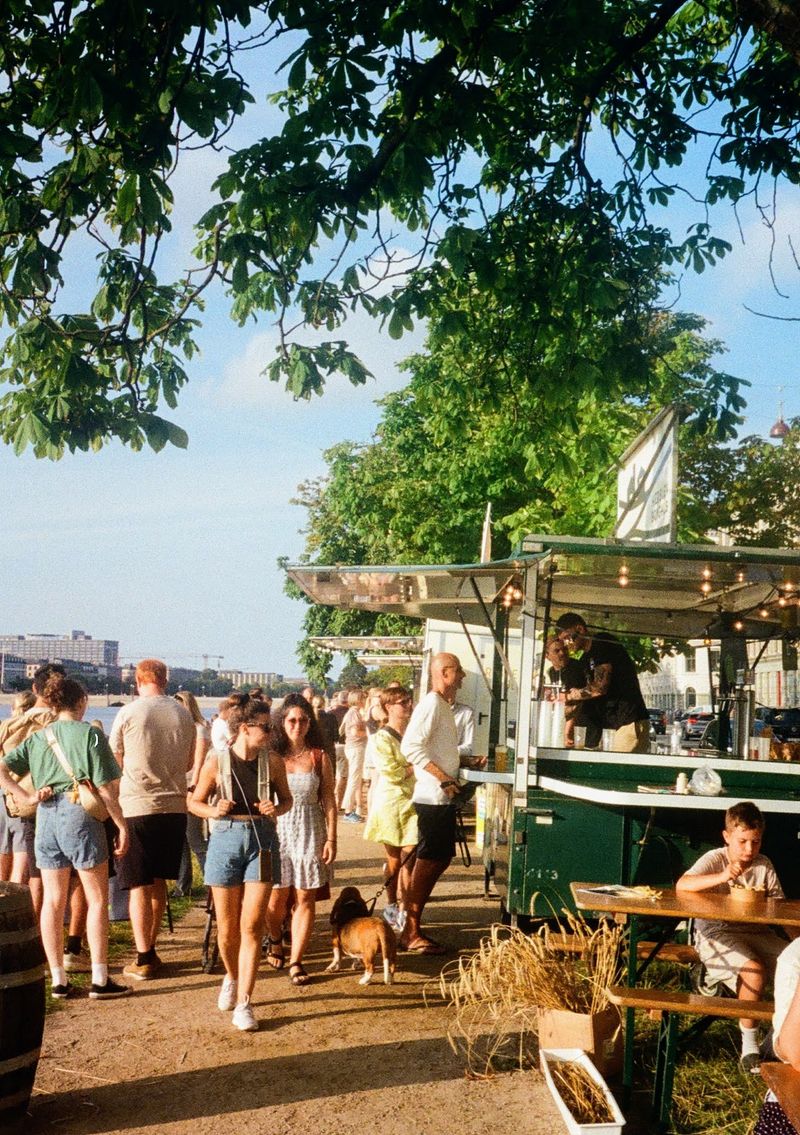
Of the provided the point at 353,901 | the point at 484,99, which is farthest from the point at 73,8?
the point at 353,901

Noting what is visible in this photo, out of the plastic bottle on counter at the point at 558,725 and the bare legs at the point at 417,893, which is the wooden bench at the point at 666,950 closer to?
the plastic bottle on counter at the point at 558,725

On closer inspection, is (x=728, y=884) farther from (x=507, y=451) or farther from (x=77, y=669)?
(x=77, y=669)

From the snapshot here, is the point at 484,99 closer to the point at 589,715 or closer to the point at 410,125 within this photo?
the point at 410,125

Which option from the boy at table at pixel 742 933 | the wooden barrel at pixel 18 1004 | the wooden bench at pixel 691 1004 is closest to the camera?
the wooden barrel at pixel 18 1004

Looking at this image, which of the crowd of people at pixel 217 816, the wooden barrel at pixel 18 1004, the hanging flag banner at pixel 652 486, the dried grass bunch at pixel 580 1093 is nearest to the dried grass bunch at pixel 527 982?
the dried grass bunch at pixel 580 1093

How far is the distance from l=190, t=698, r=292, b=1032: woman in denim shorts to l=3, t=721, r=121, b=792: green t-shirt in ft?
1.93

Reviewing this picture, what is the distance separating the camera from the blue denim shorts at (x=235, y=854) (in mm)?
6945

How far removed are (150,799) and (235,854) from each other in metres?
1.41

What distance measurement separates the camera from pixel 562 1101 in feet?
17.6

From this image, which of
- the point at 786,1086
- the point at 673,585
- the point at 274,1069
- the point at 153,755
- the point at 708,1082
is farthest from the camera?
the point at 673,585

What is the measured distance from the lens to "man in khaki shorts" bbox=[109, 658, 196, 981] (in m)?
8.02

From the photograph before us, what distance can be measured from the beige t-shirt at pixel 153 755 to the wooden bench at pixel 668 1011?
3610 mm

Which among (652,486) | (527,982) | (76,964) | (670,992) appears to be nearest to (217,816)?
(527,982)

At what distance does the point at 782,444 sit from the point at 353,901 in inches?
940
